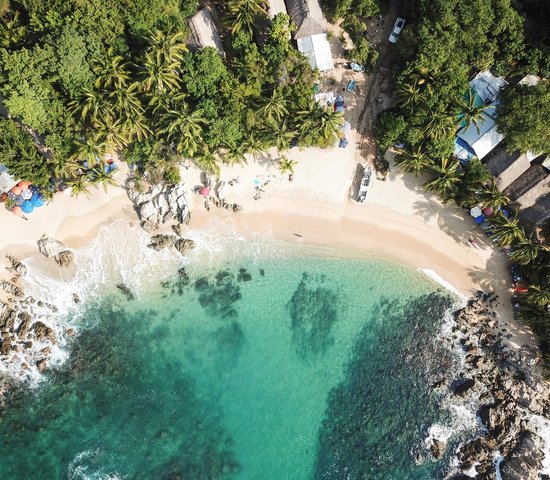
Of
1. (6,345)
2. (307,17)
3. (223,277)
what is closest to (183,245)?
(223,277)

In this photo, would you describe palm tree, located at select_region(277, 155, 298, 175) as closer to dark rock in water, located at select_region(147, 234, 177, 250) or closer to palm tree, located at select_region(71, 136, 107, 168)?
dark rock in water, located at select_region(147, 234, 177, 250)

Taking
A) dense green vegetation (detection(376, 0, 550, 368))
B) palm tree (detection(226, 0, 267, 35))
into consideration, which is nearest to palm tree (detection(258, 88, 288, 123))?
palm tree (detection(226, 0, 267, 35))

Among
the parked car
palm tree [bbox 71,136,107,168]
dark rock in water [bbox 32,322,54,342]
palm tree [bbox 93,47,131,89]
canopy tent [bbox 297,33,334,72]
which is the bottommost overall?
dark rock in water [bbox 32,322,54,342]

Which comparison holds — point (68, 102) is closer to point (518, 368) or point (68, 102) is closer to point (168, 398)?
point (168, 398)

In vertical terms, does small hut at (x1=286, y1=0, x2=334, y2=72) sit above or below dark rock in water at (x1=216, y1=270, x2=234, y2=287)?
above

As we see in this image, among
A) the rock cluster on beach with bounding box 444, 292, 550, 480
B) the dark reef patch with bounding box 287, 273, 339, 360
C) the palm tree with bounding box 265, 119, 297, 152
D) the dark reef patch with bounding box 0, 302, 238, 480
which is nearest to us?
the palm tree with bounding box 265, 119, 297, 152

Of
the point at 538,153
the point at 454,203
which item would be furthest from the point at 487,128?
the point at 454,203
